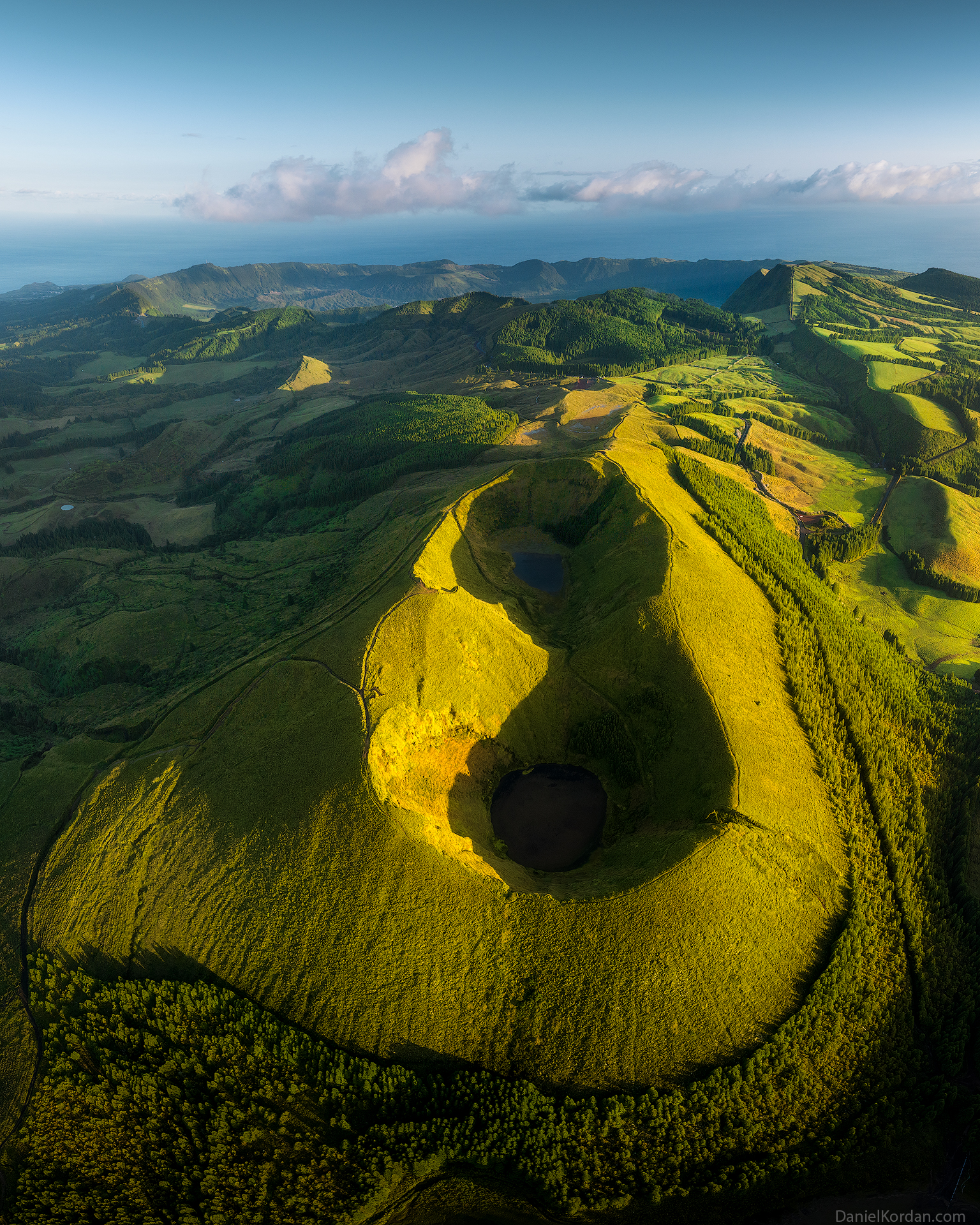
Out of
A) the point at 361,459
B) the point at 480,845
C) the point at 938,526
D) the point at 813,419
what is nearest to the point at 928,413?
the point at 813,419

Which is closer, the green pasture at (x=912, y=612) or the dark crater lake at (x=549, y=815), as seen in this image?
the dark crater lake at (x=549, y=815)

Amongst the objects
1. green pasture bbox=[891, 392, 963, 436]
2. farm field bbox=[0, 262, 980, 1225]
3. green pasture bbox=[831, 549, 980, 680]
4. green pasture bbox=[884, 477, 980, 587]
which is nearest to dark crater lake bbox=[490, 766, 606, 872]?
farm field bbox=[0, 262, 980, 1225]

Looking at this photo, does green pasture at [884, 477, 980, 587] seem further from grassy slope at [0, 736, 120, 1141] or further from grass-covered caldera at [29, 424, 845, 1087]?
grassy slope at [0, 736, 120, 1141]

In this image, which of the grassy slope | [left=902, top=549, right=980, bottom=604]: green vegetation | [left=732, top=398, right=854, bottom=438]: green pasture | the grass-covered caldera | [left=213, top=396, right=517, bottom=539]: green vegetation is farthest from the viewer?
[left=732, top=398, right=854, bottom=438]: green pasture

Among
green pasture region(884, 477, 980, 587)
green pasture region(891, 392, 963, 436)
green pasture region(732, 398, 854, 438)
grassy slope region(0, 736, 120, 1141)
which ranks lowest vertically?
grassy slope region(0, 736, 120, 1141)

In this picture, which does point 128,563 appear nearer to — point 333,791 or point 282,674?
point 282,674

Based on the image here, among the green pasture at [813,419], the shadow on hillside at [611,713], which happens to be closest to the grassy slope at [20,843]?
the shadow on hillside at [611,713]

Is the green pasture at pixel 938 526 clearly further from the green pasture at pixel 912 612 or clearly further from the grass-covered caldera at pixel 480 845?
the grass-covered caldera at pixel 480 845
